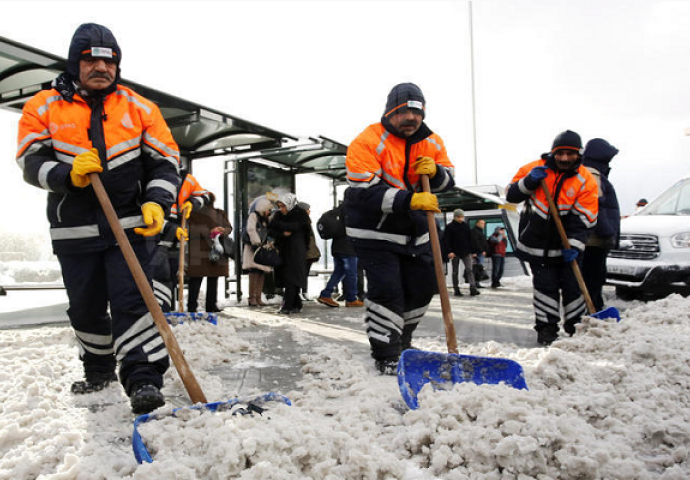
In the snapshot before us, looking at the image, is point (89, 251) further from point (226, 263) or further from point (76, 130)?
point (226, 263)

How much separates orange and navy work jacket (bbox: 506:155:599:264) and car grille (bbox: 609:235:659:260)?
276 cm

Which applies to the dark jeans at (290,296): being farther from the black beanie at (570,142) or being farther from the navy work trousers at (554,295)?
the black beanie at (570,142)

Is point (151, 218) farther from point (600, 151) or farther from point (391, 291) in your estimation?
point (600, 151)

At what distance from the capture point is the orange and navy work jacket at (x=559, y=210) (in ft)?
16.2

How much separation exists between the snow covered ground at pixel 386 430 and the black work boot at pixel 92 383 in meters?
0.07

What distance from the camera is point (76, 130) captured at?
2.82 meters

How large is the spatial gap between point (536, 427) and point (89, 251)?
7.61ft

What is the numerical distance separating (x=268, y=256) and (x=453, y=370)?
5226mm

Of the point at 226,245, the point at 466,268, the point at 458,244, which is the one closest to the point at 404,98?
the point at 226,245

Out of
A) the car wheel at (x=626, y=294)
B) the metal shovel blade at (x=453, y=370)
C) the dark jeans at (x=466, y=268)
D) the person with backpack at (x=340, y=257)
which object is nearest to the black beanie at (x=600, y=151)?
the car wheel at (x=626, y=294)

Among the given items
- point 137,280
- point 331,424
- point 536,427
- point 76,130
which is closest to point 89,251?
point 137,280

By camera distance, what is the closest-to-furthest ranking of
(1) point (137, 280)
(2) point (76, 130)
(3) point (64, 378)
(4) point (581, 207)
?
(1) point (137, 280) → (2) point (76, 130) → (3) point (64, 378) → (4) point (581, 207)

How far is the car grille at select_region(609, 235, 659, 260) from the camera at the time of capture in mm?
7344

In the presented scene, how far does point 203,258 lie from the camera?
7242 mm
